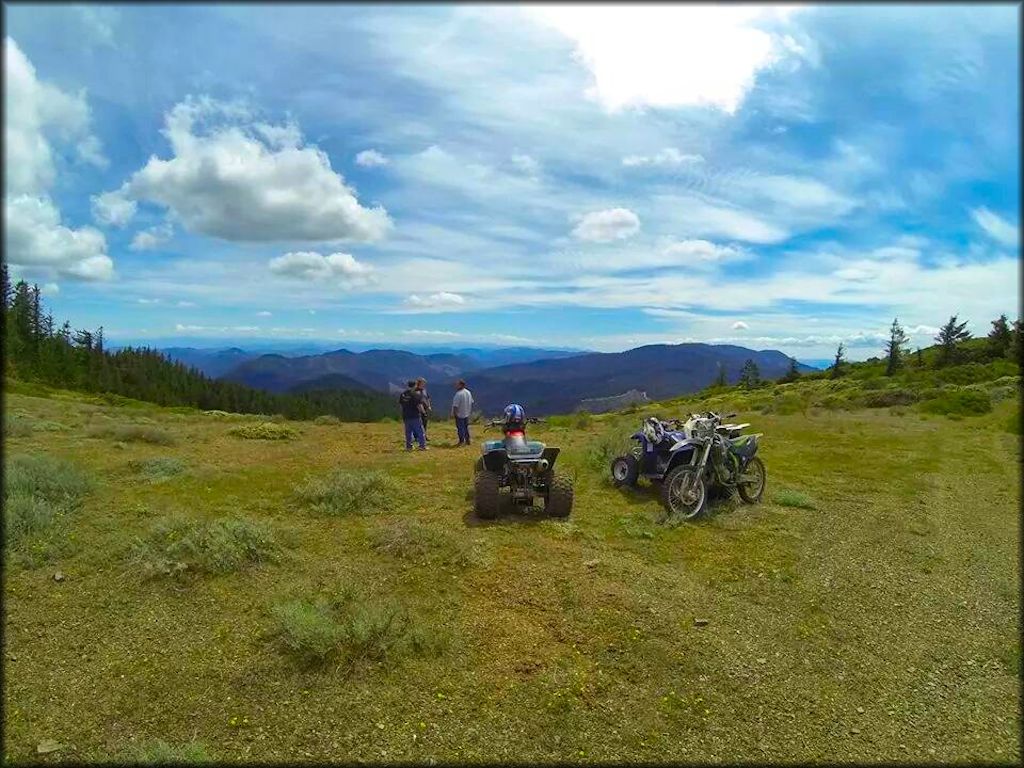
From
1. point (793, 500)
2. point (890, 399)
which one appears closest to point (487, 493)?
point (793, 500)

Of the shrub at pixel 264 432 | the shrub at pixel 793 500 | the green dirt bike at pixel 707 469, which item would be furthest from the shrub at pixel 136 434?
the shrub at pixel 793 500

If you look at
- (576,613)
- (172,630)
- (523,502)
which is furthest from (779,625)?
(172,630)

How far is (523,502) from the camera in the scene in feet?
33.4

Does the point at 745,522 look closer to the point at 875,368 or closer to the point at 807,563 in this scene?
the point at 807,563

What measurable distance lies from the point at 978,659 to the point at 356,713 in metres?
6.37

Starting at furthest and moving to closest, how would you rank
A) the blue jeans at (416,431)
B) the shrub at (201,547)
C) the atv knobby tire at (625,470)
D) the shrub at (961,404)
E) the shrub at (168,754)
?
the shrub at (961,404), the blue jeans at (416,431), the atv knobby tire at (625,470), the shrub at (201,547), the shrub at (168,754)

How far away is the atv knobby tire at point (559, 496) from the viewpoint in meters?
10.0

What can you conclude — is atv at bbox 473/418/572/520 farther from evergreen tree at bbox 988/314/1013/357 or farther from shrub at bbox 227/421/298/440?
evergreen tree at bbox 988/314/1013/357

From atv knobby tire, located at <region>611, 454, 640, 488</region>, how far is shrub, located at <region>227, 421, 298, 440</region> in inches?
446

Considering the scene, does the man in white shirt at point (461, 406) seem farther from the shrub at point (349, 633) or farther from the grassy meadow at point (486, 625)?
the shrub at point (349, 633)

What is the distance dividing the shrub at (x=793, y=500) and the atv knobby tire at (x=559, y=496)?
4640 mm

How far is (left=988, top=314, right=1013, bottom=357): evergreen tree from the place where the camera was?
151 feet

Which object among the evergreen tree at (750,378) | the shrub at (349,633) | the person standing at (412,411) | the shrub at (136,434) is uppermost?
the evergreen tree at (750,378)

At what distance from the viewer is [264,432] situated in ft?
61.9
